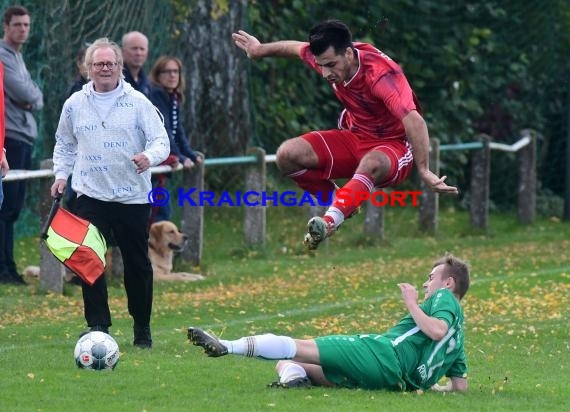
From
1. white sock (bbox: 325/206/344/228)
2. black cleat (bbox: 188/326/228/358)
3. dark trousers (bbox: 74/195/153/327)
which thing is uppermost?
white sock (bbox: 325/206/344/228)

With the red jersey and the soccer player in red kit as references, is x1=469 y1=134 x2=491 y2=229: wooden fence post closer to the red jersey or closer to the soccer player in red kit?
the soccer player in red kit

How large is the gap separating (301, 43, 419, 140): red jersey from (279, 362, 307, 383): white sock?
2045 mm

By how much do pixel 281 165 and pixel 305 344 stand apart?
7.52 feet

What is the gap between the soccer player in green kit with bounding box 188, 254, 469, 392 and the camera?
29.9 ft

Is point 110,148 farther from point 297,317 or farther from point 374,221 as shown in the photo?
Answer: point 374,221

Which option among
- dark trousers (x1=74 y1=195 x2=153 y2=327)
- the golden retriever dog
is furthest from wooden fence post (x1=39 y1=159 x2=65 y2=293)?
dark trousers (x1=74 y1=195 x2=153 y2=327)

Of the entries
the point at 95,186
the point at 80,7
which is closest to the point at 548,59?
the point at 80,7

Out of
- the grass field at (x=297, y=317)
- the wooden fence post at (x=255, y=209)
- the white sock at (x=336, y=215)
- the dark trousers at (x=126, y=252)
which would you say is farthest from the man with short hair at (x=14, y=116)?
the white sock at (x=336, y=215)

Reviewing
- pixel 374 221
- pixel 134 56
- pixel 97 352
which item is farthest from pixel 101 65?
pixel 374 221

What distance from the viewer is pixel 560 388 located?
9602 millimetres

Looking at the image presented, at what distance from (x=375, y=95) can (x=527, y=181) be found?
13.1m

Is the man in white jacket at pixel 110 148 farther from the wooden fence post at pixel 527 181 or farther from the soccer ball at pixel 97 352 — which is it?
the wooden fence post at pixel 527 181

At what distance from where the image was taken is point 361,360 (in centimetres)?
912

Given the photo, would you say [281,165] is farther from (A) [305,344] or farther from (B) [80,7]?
(B) [80,7]
